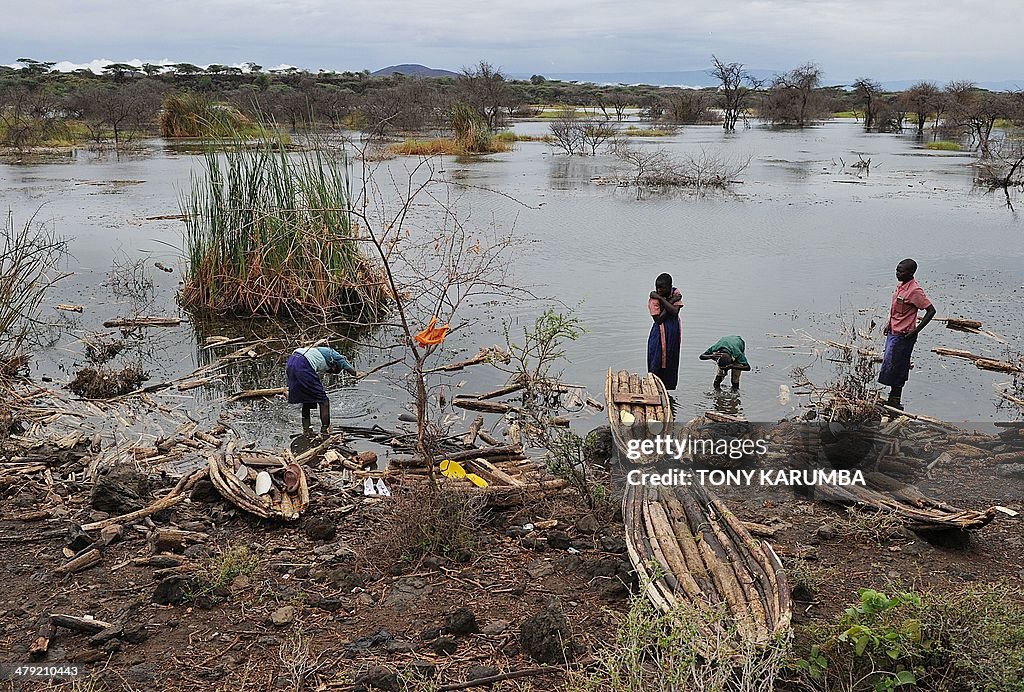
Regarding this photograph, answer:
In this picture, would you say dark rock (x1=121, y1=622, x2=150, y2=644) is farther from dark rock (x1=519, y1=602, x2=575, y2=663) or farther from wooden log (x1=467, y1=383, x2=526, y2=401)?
wooden log (x1=467, y1=383, x2=526, y2=401)

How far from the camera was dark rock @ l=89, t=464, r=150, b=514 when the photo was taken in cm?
495

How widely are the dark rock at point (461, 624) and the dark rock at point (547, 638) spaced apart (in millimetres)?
221

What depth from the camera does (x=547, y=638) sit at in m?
3.49

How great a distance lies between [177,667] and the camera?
136 inches

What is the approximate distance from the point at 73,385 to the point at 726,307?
23.0ft

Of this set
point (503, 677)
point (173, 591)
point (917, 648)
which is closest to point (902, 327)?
point (917, 648)

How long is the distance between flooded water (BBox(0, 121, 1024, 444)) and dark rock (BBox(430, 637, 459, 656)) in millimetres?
3569

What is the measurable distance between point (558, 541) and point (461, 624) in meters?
1.03

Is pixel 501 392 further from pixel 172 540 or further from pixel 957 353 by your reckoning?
pixel 957 353

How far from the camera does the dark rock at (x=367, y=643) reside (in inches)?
141

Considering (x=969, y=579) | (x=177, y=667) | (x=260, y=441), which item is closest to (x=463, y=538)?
(x=177, y=667)

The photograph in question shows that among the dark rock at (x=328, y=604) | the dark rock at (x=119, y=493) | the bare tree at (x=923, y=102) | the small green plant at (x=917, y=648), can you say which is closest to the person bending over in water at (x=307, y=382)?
the dark rock at (x=119, y=493)

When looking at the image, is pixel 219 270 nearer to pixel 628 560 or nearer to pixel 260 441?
pixel 260 441

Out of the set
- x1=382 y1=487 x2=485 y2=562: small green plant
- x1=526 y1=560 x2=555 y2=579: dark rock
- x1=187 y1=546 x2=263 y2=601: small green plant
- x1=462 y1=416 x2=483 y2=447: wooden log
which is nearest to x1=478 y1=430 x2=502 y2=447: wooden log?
x1=462 y1=416 x2=483 y2=447: wooden log
